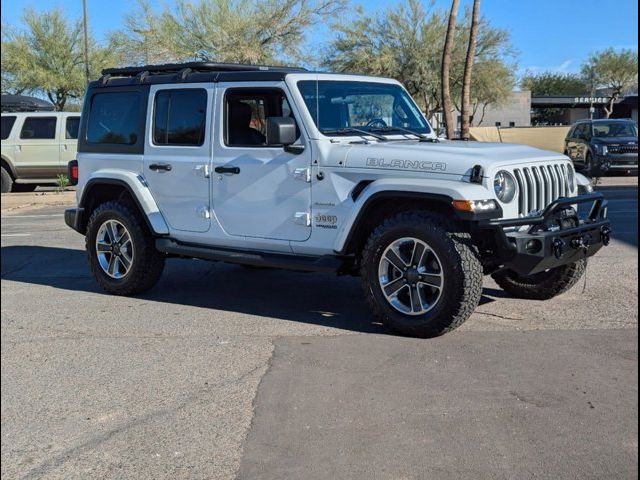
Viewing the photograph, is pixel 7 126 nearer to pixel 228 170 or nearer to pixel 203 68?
pixel 203 68

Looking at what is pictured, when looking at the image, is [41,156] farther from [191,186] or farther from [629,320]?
[629,320]

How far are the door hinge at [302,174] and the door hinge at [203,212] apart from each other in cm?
104

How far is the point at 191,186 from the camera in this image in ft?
22.4

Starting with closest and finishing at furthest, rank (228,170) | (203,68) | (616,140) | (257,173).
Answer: (257,173) < (228,170) < (203,68) < (616,140)

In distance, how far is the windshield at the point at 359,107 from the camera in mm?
6316

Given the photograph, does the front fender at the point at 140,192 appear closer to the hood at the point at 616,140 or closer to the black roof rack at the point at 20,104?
the black roof rack at the point at 20,104

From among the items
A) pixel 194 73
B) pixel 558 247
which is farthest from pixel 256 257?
pixel 558 247

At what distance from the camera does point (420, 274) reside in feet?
18.6

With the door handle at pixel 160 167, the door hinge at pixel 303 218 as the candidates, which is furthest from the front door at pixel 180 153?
the door hinge at pixel 303 218

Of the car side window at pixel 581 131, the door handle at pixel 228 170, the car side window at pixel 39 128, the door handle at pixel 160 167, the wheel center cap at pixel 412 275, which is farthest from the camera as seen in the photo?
the car side window at pixel 581 131

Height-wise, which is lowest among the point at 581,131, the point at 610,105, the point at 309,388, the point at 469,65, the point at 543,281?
the point at 309,388

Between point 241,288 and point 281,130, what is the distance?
94.3 inches

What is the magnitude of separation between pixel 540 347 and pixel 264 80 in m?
3.15

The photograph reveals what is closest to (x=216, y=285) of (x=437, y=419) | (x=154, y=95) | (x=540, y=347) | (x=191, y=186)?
(x=191, y=186)
